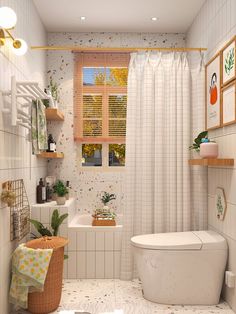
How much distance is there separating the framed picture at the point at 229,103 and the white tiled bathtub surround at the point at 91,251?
148 cm

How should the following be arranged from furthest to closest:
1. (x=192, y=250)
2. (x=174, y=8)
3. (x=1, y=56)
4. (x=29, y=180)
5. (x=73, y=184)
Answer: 1. (x=73, y=184)
2. (x=174, y=8)
3. (x=29, y=180)
4. (x=192, y=250)
5. (x=1, y=56)

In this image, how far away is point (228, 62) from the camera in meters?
2.86

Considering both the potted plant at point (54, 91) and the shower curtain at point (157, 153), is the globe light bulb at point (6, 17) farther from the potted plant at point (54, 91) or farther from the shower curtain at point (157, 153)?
the potted plant at point (54, 91)

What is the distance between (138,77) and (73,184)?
60.3 inches

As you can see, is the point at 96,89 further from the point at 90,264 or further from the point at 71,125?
the point at 90,264

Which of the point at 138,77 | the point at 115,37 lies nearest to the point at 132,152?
the point at 138,77

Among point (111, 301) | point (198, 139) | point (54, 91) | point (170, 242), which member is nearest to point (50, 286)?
point (111, 301)

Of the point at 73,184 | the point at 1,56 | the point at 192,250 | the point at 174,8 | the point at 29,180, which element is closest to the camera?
the point at 1,56

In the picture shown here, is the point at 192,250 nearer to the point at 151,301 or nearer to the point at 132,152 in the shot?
the point at 151,301

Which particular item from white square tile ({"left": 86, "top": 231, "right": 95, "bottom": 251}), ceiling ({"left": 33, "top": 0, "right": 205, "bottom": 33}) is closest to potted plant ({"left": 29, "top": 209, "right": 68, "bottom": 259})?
white square tile ({"left": 86, "top": 231, "right": 95, "bottom": 251})

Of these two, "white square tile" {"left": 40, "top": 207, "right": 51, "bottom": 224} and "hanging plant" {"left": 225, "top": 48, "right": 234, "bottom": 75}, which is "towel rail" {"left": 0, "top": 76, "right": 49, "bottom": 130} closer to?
"white square tile" {"left": 40, "top": 207, "right": 51, "bottom": 224}

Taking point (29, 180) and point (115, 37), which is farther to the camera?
point (115, 37)

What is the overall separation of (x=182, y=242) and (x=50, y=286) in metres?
1.11

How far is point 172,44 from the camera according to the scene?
4.31 meters
